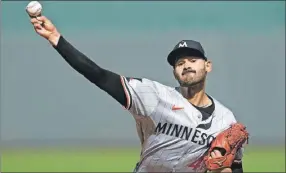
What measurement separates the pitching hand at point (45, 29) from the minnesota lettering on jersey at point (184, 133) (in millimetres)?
846

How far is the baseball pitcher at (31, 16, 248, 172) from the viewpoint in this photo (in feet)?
13.8

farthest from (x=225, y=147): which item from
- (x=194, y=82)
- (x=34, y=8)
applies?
(x=34, y=8)

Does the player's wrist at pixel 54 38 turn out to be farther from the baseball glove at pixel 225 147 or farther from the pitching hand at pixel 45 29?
the baseball glove at pixel 225 147

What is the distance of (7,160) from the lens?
17188mm

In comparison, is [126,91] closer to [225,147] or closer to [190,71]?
[190,71]

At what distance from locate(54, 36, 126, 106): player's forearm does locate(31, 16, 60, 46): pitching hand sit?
3 cm

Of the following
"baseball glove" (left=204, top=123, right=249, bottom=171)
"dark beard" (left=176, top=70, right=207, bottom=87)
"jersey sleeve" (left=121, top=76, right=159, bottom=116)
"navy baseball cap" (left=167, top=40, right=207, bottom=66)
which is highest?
"navy baseball cap" (left=167, top=40, right=207, bottom=66)

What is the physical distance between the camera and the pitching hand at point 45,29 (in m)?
3.73

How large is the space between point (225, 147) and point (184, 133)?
0.79 ft

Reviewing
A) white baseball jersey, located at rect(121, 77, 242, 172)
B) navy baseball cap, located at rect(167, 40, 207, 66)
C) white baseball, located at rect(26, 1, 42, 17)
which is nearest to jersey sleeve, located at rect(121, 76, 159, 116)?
white baseball jersey, located at rect(121, 77, 242, 172)

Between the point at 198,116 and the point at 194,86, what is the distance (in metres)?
0.17

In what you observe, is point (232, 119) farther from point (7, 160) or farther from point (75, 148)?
point (75, 148)

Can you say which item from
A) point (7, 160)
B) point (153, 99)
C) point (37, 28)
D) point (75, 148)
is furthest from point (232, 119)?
point (75, 148)

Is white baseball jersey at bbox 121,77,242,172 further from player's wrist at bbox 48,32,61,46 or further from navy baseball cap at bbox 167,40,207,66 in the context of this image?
player's wrist at bbox 48,32,61,46
